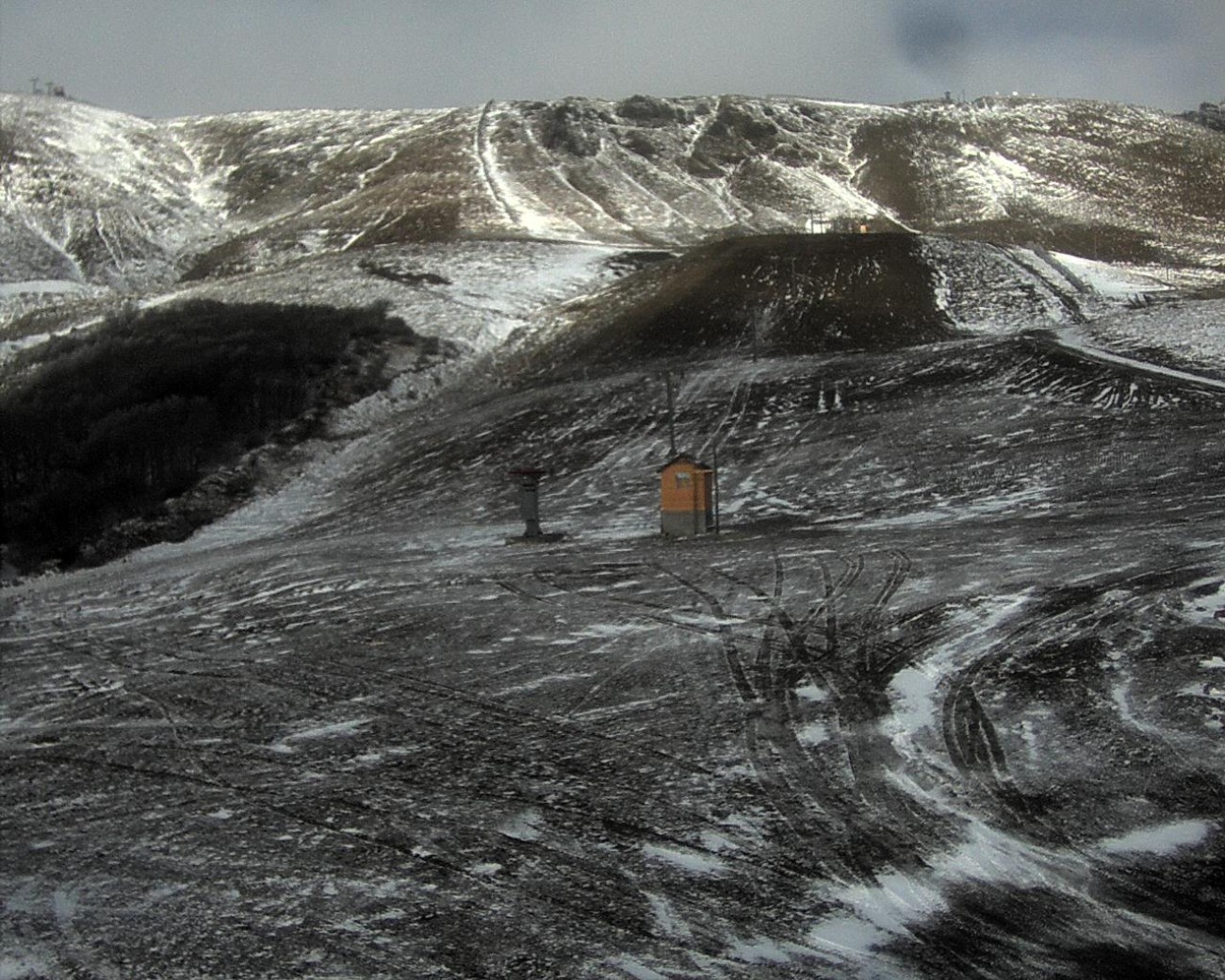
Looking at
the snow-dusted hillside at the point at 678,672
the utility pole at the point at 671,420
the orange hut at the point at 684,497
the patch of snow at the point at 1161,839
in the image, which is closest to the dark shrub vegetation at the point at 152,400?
the snow-dusted hillside at the point at 678,672

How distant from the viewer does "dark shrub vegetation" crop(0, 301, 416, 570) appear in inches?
1341

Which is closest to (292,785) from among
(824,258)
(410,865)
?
(410,865)

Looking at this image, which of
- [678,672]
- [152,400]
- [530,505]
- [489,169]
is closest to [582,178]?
[489,169]

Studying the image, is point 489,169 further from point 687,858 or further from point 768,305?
point 687,858

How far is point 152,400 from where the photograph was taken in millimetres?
42156

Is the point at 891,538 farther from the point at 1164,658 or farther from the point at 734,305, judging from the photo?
the point at 734,305

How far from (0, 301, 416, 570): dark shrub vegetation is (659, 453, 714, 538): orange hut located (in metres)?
15.0

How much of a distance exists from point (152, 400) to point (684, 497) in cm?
2335

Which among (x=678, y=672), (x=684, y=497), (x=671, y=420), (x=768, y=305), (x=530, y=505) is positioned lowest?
(x=678, y=672)

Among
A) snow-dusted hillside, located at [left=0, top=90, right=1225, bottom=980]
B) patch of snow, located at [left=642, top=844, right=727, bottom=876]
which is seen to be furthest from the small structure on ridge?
patch of snow, located at [left=642, top=844, right=727, bottom=876]

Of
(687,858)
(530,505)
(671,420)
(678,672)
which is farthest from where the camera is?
(671,420)

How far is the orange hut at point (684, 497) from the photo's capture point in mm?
25812

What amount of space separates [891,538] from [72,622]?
14.5m

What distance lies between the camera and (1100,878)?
9273mm
